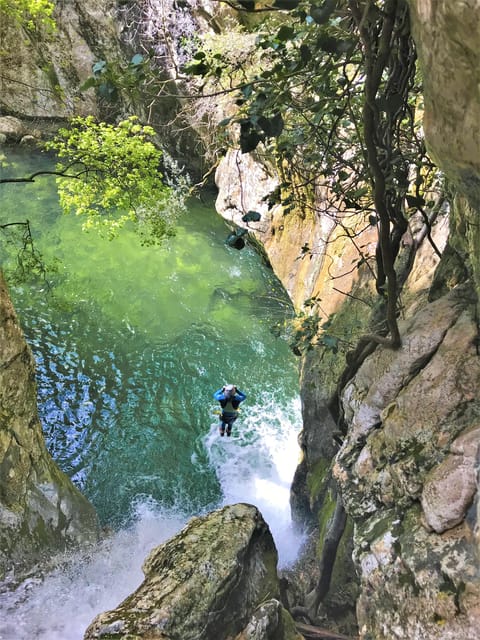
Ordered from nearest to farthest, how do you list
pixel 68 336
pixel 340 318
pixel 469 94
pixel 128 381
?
pixel 469 94
pixel 340 318
pixel 128 381
pixel 68 336

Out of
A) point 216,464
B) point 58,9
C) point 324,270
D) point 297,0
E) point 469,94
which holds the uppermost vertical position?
point 58,9

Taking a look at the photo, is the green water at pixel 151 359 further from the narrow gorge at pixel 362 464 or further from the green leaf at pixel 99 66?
Answer: the green leaf at pixel 99 66

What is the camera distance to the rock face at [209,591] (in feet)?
14.3

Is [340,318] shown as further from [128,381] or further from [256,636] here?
[128,381]

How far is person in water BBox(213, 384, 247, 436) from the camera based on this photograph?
29.3 feet

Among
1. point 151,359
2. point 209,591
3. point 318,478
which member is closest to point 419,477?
point 209,591

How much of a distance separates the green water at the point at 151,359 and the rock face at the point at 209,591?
2.51 m

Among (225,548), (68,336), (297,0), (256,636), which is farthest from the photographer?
(68,336)

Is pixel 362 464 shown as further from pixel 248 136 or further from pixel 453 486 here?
pixel 248 136

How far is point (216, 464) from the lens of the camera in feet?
32.7

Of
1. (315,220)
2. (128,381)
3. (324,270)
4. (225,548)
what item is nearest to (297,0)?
(225,548)

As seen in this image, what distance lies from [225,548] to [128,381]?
6975 millimetres

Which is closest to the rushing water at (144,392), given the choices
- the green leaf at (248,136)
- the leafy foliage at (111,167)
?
the leafy foliage at (111,167)

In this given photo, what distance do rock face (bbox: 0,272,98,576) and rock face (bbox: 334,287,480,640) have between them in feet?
15.7
